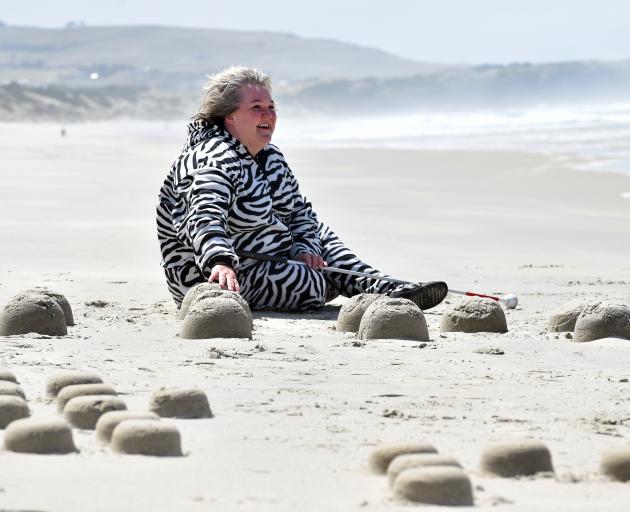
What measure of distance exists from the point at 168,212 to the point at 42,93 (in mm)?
86147

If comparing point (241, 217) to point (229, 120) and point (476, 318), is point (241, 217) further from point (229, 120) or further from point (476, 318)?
point (476, 318)


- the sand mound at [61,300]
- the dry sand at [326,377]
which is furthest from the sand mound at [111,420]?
the sand mound at [61,300]

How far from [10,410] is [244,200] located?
3.69 meters

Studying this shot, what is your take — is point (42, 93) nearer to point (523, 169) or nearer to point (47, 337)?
point (523, 169)

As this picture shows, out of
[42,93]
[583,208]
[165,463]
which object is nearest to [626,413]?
[165,463]

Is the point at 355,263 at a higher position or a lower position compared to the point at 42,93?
lower

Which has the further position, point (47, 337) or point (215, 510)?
point (47, 337)

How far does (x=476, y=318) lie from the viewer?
7.46 meters

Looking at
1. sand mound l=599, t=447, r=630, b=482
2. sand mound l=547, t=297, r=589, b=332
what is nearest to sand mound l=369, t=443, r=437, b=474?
sand mound l=599, t=447, r=630, b=482

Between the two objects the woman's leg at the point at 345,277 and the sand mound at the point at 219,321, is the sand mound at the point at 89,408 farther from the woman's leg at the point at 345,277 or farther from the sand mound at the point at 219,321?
the woman's leg at the point at 345,277

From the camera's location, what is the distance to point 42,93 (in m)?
92.3

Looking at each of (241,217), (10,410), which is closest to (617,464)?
(10,410)

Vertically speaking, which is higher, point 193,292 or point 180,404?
point 193,292

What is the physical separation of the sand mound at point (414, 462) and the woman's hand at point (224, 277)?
345cm
